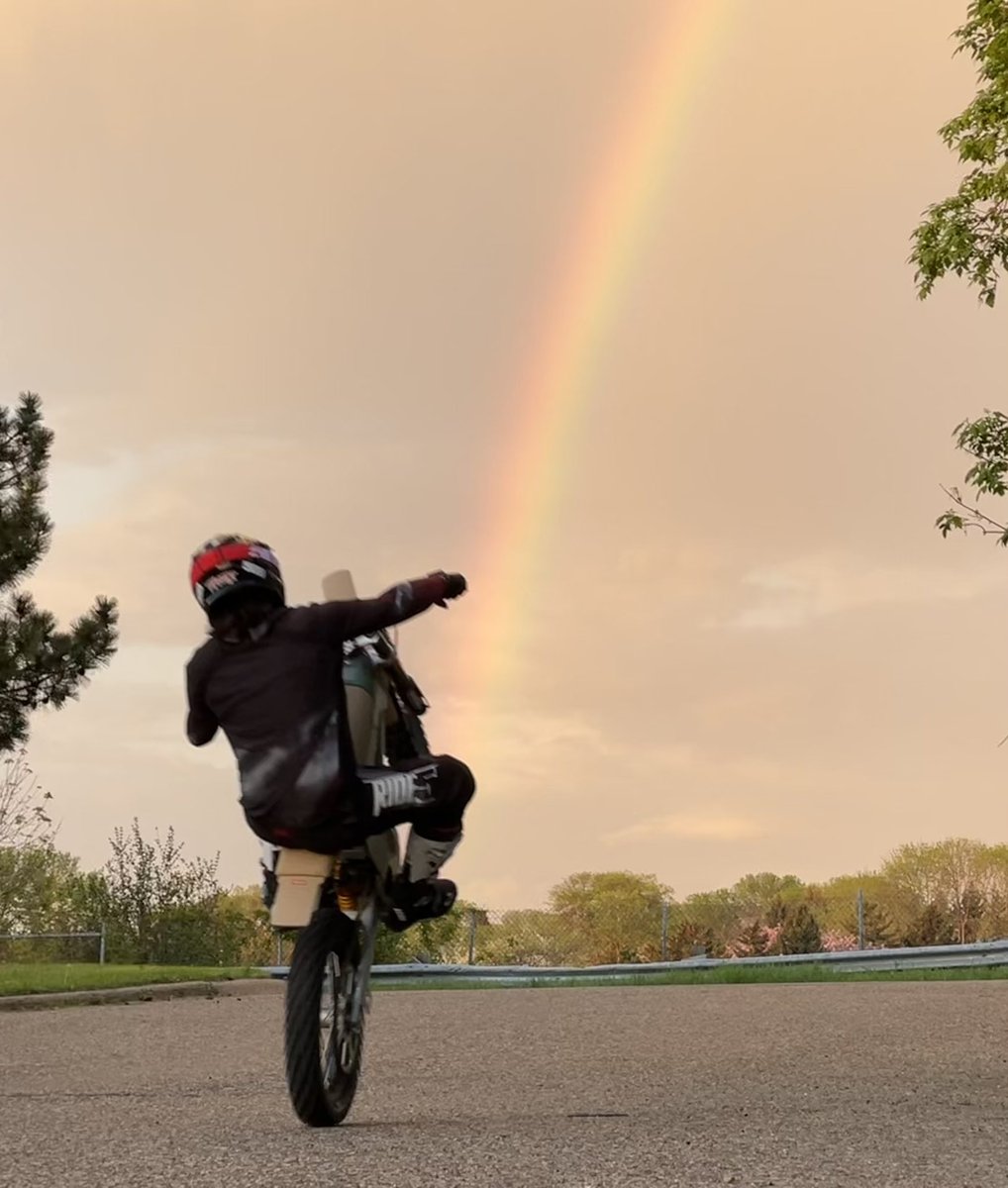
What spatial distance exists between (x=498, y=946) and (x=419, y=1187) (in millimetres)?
24499

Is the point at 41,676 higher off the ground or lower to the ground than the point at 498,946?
higher


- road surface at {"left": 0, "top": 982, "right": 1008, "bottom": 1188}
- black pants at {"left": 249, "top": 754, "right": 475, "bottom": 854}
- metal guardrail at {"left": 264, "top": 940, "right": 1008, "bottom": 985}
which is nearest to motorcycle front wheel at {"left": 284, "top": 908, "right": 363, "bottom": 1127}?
road surface at {"left": 0, "top": 982, "right": 1008, "bottom": 1188}

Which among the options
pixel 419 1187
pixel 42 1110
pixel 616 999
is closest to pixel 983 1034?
pixel 616 999

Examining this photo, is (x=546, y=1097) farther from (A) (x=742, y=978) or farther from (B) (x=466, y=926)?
(B) (x=466, y=926)

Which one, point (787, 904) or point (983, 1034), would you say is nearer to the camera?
point (983, 1034)

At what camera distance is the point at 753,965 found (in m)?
19.8

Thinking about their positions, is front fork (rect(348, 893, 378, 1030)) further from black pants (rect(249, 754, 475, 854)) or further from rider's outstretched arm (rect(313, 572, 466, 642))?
rider's outstretched arm (rect(313, 572, 466, 642))

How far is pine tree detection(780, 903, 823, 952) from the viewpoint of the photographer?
24328 mm

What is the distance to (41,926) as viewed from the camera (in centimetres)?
2853

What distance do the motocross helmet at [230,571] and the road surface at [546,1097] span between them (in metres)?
1.90

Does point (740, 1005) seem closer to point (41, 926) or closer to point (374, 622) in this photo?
→ point (374, 622)

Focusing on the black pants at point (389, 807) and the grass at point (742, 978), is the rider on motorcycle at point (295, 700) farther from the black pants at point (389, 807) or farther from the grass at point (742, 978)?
the grass at point (742, 978)

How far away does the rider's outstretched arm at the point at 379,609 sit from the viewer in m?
5.23

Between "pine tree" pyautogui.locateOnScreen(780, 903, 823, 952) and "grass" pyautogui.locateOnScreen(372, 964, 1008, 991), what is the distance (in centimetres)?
490
